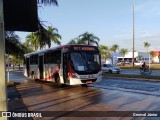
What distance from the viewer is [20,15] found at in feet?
15.0

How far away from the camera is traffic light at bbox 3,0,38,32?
4.43 meters

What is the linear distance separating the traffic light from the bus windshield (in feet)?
47.8

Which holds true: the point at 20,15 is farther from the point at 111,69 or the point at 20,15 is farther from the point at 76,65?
the point at 111,69

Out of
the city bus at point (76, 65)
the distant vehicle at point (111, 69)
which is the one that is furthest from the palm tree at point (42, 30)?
the distant vehicle at point (111, 69)

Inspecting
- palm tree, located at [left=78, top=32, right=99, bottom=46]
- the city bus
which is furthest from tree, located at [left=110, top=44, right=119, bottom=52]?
the city bus

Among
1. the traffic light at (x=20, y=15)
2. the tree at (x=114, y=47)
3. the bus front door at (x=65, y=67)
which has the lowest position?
the bus front door at (x=65, y=67)

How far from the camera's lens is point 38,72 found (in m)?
27.5

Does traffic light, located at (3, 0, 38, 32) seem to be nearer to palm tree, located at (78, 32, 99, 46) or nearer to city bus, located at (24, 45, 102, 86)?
city bus, located at (24, 45, 102, 86)

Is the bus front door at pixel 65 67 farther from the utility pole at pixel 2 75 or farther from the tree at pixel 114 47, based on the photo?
the tree at pixel 114 47

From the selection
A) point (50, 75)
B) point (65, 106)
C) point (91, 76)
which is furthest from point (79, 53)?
point (65, 106)

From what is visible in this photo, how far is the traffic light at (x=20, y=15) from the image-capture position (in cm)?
443

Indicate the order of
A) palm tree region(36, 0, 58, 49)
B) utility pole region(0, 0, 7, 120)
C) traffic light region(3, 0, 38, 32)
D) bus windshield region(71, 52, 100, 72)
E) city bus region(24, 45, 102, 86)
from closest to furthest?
utility pole region(0, 0, 7, 120) < traffic light region(3, 0, 38, 32) < palm tree region(36, 0, 58, 49) < city bus region(24, 45, 102, 86) < bus windshield region(71, 52, 100, 72)

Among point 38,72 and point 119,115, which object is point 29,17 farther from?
point 38,72

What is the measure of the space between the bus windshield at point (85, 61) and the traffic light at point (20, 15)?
47.8 ft
